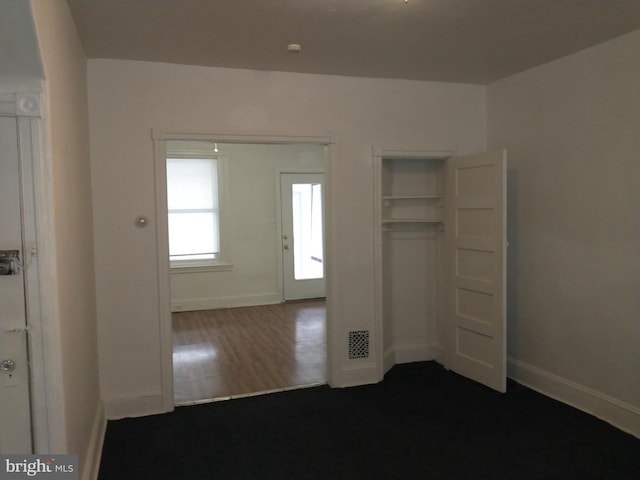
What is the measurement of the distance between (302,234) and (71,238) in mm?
5587

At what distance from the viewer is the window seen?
7098mm

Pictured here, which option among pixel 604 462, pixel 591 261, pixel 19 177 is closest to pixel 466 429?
pixel 604 462

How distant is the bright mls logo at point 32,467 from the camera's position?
1.89m

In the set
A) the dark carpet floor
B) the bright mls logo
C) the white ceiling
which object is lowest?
the dark carpet floor

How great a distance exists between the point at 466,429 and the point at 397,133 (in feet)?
7.71

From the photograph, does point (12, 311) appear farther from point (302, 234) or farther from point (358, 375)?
point (302, 234)

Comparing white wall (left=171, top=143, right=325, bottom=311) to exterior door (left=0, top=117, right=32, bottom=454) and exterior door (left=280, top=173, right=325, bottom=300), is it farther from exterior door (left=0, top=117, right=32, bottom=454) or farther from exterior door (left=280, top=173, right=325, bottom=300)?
exterior door (left=0, top=117, right=32, bottom=454)

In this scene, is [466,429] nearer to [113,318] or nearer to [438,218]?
[438,218]

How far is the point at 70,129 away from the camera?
97.4 inches

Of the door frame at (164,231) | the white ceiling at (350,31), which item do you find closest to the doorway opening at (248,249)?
the door frame at (164,231)

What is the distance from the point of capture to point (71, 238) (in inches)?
92.7

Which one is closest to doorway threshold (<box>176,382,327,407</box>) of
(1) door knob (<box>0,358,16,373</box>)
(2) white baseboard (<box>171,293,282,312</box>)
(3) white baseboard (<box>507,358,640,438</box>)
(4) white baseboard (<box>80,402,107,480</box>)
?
(4) white baseboard (<box>80,402,107,480</box>)

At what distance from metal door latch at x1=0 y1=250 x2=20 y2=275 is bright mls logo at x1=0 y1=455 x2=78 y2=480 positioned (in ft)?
2.37

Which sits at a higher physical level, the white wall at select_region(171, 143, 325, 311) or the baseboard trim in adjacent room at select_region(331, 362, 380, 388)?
the white wall at select_region(171, 143, 325, 311)
